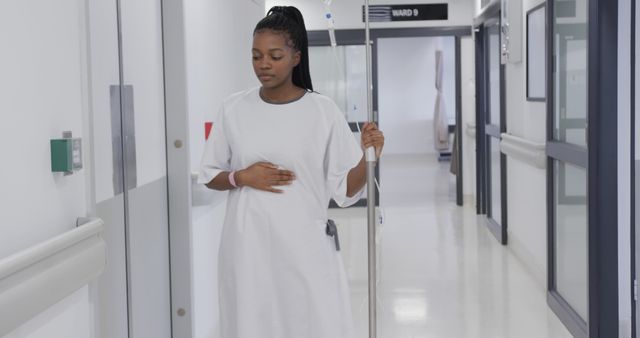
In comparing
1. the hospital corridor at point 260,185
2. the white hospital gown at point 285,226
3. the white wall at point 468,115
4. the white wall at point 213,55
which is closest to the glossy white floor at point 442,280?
the hospital corridor at point 260,185

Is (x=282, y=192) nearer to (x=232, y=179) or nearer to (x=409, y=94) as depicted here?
(x=232, y=179)

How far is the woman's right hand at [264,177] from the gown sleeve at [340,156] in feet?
0.43

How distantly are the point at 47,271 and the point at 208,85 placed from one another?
2045 millimetres

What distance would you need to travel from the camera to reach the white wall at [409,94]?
59.5 feet

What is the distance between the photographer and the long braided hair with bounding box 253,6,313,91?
2.46 m

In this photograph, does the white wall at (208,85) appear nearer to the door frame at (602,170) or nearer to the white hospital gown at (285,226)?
the white hospital gown at (285,226)

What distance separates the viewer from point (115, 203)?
2.89 m

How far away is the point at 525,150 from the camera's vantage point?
6004mm

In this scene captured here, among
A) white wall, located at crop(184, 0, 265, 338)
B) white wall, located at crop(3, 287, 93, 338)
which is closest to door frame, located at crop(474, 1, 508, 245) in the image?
white wall, located at crop(184, 0, 265, 338)

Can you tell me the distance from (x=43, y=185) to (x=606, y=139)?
2682 mm

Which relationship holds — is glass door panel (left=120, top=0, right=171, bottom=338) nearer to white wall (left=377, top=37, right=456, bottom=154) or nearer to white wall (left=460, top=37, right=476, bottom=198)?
white wall (left=460, top=37, right=476, bottom=198)

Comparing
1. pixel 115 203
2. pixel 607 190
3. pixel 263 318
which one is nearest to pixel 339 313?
pixel 263 318

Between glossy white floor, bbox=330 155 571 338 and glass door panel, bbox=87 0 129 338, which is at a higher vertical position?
glass door panel, bbox=87 0 129 338

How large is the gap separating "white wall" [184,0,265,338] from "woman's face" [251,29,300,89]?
115 centimetres
